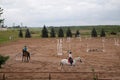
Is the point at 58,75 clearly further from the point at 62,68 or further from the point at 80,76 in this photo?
the point at 62,68

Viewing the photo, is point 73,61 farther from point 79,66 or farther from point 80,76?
point 80,76

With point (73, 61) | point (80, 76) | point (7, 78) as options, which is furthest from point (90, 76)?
point (7, 78)

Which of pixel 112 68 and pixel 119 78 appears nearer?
pixel 119 78

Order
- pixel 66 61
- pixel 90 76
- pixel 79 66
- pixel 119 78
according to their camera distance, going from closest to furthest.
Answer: pixel 119 78, pixel 90 76, pixel 66 61, pixel 79 66

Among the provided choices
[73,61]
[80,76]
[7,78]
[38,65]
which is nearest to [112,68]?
[73,61]

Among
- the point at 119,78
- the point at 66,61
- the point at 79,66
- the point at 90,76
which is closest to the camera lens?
the point at 119,78

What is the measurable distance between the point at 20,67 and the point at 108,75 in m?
8.89

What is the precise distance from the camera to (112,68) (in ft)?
81.7

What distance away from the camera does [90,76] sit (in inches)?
803

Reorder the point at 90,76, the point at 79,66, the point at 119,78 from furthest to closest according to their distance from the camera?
the point at 79,66 < the point at 90,76 < the point at 119,78

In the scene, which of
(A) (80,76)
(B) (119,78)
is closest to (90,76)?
(A) (80,76)

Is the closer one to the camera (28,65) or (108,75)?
(108,75)

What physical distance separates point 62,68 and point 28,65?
4.16 m

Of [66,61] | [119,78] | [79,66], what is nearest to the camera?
[119,78]
